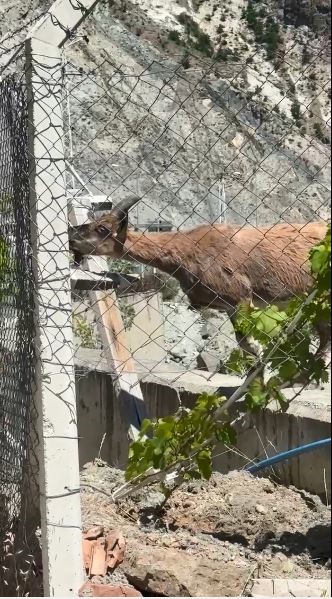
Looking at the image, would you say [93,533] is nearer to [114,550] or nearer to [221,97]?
[114,550]

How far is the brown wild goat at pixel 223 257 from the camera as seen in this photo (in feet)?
29.3

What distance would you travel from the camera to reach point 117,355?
21.7 feet

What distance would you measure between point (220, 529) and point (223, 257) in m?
5.10

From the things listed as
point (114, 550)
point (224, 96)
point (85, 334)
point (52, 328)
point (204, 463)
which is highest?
point (224, 96)

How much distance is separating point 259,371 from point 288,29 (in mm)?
2487

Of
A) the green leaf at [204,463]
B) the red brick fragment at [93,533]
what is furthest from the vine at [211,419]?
the red brick fragment at [93,533]

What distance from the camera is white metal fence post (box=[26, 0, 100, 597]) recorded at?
3.38m

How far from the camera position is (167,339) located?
12.1 m

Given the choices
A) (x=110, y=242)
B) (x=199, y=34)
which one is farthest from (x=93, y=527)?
(x=199, y=34)

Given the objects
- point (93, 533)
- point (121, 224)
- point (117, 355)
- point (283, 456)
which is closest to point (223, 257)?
point (121, 224)

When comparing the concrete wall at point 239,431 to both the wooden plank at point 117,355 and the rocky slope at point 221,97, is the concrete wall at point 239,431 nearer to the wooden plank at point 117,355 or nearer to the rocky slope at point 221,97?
the wooden plank at point 117,355

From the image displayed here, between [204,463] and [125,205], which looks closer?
[204,463]

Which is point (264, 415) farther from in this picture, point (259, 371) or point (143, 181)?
point (143, 181)

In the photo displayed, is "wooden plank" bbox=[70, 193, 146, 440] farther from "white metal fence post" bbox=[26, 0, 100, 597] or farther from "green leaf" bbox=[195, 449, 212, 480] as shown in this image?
"white metal fence post" bbox=[26, 0, 100, 597]
